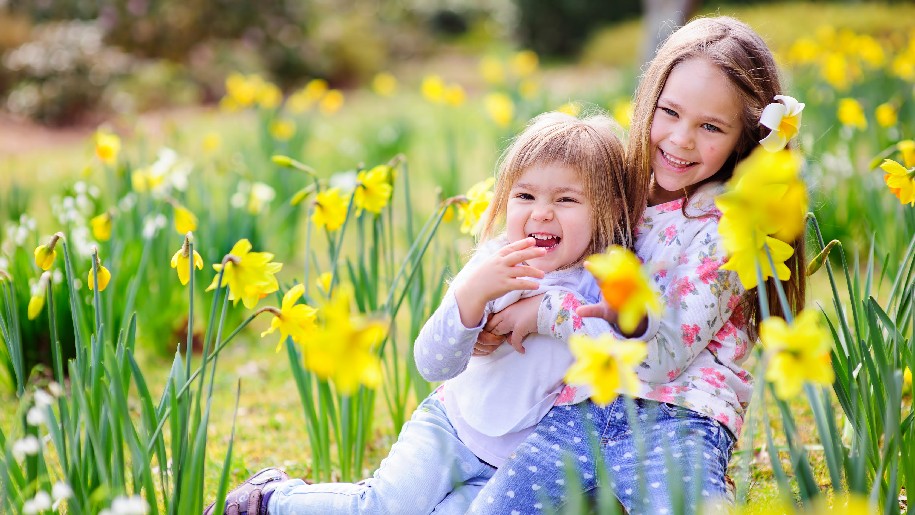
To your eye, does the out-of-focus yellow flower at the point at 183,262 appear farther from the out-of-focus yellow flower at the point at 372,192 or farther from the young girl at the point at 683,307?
the young girl at the point at 683,307

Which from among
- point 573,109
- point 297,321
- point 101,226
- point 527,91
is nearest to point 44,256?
point 101,226

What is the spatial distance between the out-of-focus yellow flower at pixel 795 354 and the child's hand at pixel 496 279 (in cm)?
59

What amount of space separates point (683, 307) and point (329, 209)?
0.85 m

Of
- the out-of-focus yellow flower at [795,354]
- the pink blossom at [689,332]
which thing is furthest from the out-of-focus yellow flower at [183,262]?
the out-of-focus yellow flower at [795,354]

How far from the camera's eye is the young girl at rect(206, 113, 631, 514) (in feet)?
5.85

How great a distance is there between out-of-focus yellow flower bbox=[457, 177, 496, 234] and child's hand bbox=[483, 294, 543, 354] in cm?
36

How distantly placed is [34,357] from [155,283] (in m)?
0.47

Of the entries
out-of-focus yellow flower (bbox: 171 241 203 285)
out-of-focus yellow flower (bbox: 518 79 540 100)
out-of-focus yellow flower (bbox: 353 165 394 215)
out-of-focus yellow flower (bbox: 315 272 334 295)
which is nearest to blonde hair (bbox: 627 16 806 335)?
out-of-focus yellow flower (bbox: 353 165 394 215)

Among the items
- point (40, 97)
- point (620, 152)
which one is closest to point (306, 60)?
point (40, 97)

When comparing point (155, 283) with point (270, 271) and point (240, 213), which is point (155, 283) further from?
point (270, 271)

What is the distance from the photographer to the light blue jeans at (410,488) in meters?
1.80

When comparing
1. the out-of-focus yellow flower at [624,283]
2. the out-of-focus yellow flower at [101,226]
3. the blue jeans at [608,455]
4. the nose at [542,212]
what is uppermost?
the out-of-focus yellow flower at [624,283]

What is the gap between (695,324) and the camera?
1651 millimetres

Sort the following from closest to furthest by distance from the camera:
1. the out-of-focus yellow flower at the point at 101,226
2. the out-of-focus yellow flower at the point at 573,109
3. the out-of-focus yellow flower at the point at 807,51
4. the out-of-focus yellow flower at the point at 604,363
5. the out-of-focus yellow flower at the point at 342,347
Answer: the out-of-focus yellow flower at the point at 342,347, the out-of-focus yellow flower at the point at 604,363, the out-of-focus yellow flower at the point at 101,226, the out-of-focus yellow flower at the point at 573,109, the out-of-focus yellow flower at the point at 807,51
